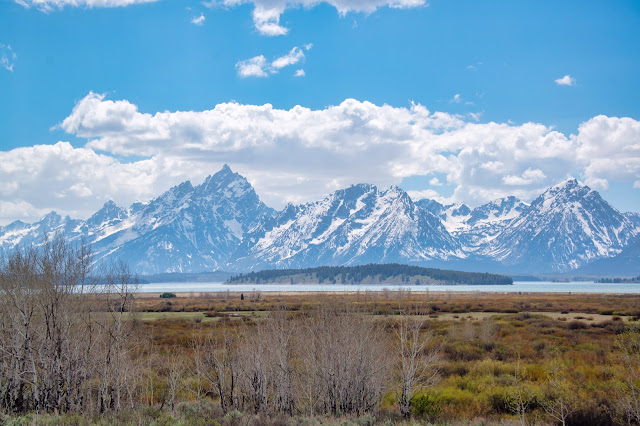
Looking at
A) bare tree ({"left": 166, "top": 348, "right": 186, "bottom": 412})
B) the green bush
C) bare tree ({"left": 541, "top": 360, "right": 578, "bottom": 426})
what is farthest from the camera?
the green bush

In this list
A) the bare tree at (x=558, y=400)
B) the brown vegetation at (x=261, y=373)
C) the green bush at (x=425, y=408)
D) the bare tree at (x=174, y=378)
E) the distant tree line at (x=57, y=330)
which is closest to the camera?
the brown vegetation at (x=261, y=373)

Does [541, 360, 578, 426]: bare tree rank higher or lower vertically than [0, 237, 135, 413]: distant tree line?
lower

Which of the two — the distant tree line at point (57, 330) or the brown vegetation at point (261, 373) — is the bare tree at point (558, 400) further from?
the distant tree line at point (57, 330)

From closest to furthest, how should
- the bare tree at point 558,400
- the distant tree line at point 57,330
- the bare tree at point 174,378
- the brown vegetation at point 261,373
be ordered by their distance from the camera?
the brown vegetation at point 261,373
the distant tree line at point 57,330
the bare tree at point 558,400
the bare tree at point 174,378

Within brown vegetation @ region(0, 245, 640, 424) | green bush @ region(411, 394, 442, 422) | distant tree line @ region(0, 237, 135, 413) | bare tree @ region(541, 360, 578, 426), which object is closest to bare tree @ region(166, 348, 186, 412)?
brown vegetation @ region(0, 245, 640, 424)

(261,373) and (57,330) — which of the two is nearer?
(57,330)

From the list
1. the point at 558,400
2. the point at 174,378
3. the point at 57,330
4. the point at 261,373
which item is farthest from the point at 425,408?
the point at 57,330

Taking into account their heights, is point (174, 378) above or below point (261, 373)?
below

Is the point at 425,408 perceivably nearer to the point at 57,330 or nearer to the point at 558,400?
the point at 558,400

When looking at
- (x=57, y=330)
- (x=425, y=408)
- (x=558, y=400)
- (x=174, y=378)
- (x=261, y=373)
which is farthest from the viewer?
(x=174, y=378)

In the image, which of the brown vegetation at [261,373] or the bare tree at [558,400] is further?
the bare tree at [558,400]

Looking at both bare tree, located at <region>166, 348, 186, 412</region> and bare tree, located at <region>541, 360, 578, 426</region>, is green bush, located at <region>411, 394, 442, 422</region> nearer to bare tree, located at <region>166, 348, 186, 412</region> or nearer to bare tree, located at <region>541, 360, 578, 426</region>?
bare tree, located at <region>541, 360, 578, 426</region>

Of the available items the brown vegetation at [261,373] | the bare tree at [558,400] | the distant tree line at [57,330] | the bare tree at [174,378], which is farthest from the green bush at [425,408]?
the distant tree line at [57,330]

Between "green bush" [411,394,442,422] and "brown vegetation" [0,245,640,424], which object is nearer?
"brown vegetation" [0,245,640,424]
